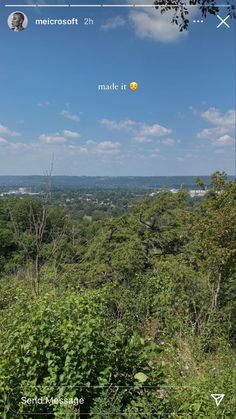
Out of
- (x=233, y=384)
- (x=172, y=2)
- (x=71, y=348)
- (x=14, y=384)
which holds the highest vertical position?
(x=172, y=2)

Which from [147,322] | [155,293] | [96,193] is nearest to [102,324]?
[147,322]

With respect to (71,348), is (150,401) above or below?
below

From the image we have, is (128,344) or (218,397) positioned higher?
(128,344)

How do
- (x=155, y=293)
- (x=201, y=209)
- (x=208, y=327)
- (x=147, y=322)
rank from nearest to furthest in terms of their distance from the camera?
(x=208, y=327)
(x=147, y=322)
(x=201, y=209)
(x=155, y=293)

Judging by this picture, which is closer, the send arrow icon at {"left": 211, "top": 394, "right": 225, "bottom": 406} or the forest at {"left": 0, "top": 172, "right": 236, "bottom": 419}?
the forest at {"left": 0, "top": 172, "right": 236, "bottom": 419}

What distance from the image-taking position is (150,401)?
9.26ft

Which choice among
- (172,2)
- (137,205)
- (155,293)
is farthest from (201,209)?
(137,205)

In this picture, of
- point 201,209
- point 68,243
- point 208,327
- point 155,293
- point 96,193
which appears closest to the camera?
point 208,327

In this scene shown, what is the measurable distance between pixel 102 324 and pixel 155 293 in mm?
4538

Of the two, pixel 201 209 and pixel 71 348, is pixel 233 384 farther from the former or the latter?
pixel 201 209

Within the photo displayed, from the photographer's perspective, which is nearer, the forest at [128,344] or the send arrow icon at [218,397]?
the forest at [128,344]

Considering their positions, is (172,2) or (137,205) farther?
(137,205)

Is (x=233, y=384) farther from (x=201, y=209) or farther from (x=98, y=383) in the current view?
(x=201, y=209)

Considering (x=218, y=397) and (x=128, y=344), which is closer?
(x=218, y=397)
